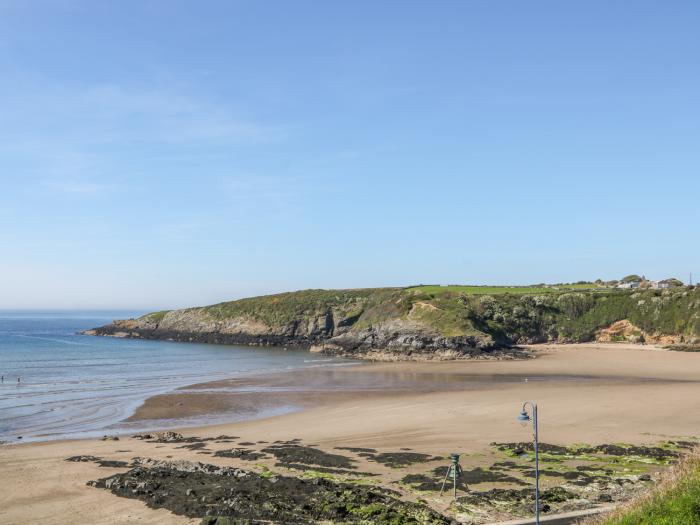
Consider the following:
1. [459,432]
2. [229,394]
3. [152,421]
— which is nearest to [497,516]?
[459,432]

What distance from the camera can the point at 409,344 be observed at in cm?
7988

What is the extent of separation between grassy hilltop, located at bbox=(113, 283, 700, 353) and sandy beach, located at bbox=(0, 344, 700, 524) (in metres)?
19.6

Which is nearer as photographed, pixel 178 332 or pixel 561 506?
pixel 561 506

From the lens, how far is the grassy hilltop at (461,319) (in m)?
79.2

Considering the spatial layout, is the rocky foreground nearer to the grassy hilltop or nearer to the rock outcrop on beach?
the rock outcrop on beach

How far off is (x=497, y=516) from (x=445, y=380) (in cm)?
3575

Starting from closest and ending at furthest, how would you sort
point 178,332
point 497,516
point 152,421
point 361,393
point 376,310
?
point 497,516
point 152,421
point 361,393
point 376,310
point 178,332

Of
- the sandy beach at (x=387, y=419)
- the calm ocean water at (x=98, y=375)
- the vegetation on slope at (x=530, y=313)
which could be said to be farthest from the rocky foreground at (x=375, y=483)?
the vegetation on slope at (x=530, y=313)

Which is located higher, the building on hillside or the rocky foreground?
the building on hillside

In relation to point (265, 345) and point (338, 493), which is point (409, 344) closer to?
point (265, 345)

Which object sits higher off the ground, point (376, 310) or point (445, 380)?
point (376, 310)

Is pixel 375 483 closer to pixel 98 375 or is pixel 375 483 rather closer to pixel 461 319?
pixel 98 375

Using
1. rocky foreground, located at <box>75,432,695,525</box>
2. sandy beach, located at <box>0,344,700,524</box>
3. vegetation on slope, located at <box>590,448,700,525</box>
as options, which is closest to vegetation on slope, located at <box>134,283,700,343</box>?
sandy beach, located at <box>0,344,700,524</box>

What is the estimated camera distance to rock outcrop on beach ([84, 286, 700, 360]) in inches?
3063
